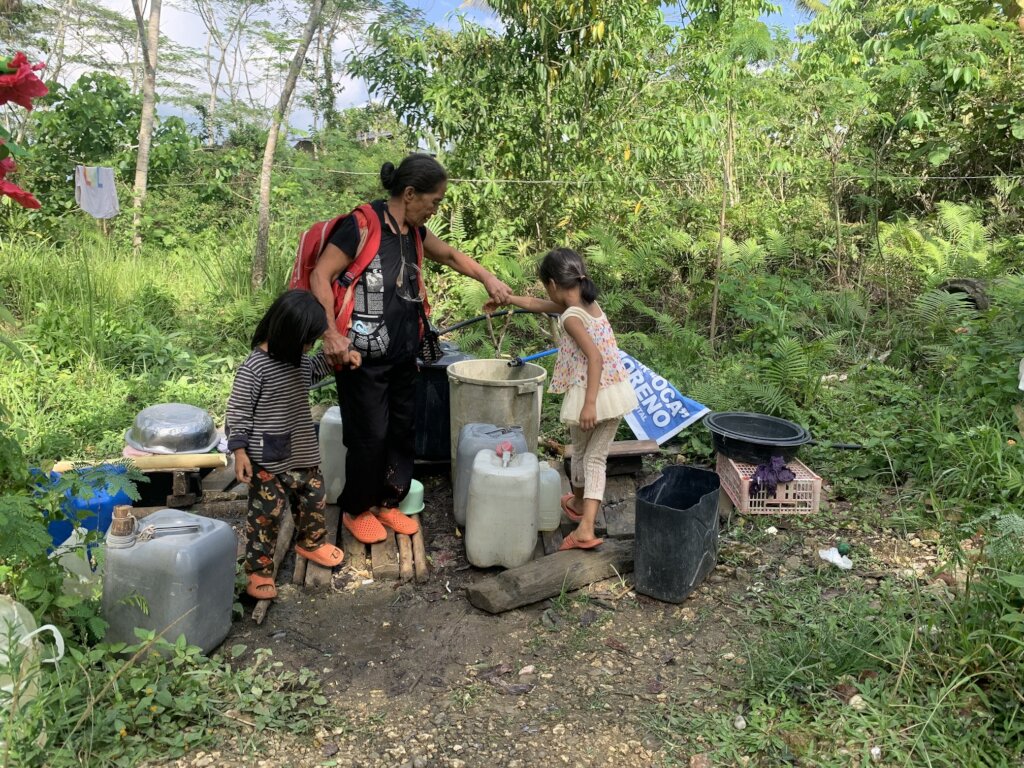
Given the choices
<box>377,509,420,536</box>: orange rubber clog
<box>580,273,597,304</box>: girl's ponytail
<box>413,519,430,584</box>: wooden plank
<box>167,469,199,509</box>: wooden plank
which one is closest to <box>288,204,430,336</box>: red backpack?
<box>580,273,597,304</box>: girl's ponytail

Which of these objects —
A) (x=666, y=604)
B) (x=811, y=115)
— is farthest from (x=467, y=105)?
(x=666, y=604)

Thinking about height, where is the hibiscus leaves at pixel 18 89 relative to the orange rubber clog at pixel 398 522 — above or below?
above

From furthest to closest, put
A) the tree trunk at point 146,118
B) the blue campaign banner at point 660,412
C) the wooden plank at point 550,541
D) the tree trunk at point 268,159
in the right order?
1. the tree trunk at point 146,118
2. the tree trunk at point 268,159
3. the blue campaign banner at point 660,412
4. the wooden plank at point 550,541

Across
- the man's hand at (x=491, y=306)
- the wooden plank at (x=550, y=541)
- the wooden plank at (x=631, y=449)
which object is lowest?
the wooden plank at (x=550, y=541)

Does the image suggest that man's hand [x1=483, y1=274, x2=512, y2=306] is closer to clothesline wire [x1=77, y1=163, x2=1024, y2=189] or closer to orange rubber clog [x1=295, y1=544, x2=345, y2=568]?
orange rubber clog [x1=295, y1=544, x2=345, y2=568]

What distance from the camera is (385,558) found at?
11.9 feet

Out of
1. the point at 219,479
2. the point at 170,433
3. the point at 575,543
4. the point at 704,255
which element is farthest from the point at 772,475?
the point at 704,255

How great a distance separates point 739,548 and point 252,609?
230 cm

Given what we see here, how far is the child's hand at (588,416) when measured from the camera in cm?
340

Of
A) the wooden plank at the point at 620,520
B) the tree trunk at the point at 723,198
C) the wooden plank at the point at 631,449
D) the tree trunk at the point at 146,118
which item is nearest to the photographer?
the wooden plank at the point at 620,520

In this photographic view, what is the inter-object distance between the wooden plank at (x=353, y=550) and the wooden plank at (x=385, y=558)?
43mm

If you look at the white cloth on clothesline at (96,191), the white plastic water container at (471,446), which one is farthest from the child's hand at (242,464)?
the white cloth on clothesline at (96,191)

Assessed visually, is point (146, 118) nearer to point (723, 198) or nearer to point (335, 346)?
point (723, 198)

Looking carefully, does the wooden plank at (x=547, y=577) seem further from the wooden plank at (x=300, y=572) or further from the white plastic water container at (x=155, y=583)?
the white plastic water container at (x=155, y=583)
